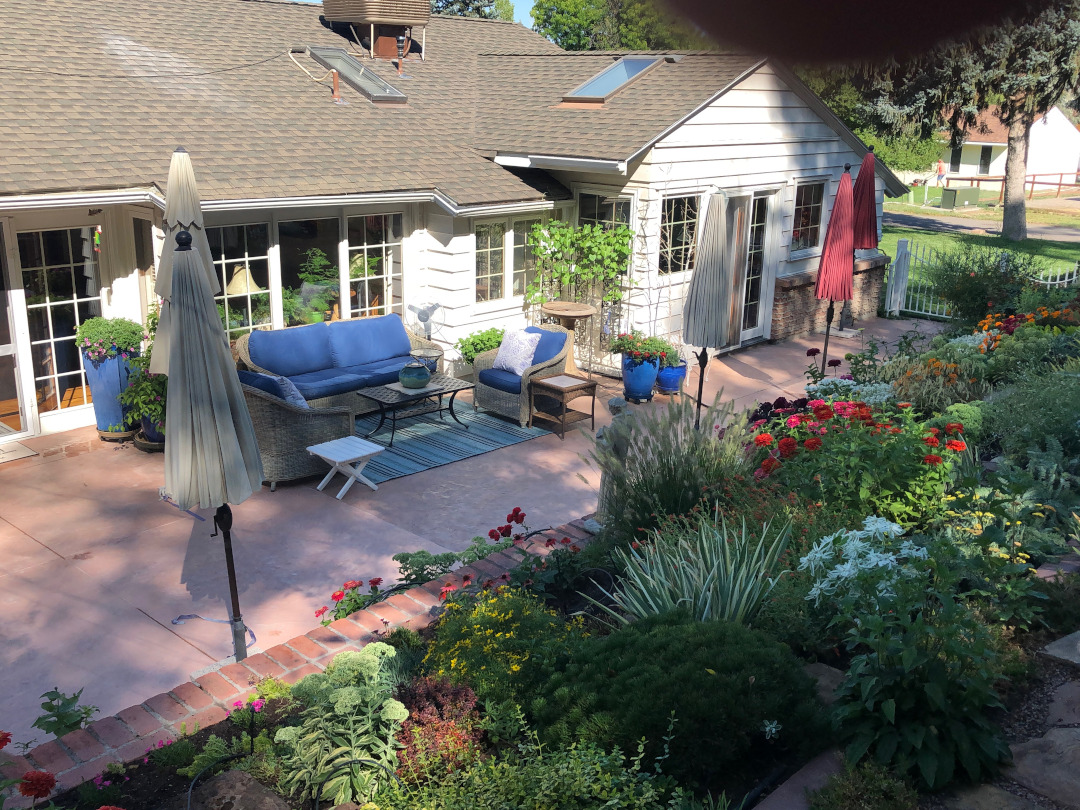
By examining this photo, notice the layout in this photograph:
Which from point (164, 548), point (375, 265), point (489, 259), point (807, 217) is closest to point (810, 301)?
point (807, 217)

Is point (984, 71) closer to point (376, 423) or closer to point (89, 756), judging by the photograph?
point (89, 756)

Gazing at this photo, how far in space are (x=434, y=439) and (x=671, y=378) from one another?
315 cm

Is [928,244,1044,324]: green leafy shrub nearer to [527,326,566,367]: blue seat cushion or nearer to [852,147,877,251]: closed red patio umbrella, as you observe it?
[852,147,877,251]: closed red patio umbrella

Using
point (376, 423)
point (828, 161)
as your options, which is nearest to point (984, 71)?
point (376, 423)

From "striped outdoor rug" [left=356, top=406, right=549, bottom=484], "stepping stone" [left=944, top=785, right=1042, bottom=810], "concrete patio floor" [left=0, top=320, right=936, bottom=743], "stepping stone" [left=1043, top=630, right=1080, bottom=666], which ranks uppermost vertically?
"stepping stone" [left=1043, top=630, right=1080, bottom=666]

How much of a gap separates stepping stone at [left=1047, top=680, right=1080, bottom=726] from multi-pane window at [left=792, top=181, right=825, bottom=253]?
11108mm

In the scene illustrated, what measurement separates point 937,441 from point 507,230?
755cm

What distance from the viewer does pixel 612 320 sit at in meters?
12.5

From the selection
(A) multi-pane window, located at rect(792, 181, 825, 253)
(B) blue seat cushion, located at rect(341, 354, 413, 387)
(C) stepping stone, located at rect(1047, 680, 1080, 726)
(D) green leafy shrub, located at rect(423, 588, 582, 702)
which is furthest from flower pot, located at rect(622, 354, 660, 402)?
(C) stepping stone, located at rect(1047, 680, 1080, 726)

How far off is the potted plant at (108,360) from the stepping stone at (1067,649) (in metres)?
8.33

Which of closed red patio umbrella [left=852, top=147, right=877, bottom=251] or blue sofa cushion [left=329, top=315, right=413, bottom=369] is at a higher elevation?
closed red patio umbrella [left=852, top=147, right=877, bottom=251]

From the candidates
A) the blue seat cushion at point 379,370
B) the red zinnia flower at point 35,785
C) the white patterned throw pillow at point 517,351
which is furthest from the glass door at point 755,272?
the red zinnia flower at point 35,785

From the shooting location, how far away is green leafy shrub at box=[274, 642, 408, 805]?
379 centimetres

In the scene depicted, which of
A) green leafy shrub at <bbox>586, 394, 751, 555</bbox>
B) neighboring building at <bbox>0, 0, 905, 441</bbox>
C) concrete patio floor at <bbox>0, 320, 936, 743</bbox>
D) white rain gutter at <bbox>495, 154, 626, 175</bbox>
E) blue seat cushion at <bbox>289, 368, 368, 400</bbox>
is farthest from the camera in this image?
white rain gutter at <bbox>495, 154, 626, 175</bbox>
